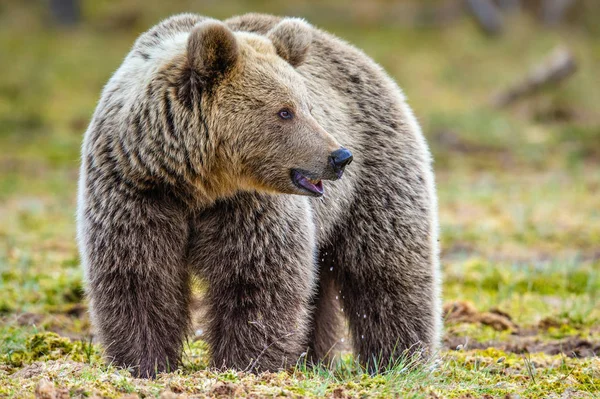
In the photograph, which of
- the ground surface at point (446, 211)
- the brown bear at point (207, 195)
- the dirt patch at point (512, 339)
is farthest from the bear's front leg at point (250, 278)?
the dirt patch at point (512, 339)

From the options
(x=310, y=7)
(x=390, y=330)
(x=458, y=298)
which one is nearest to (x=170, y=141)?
(x=390, y=330)

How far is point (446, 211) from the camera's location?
1299 centimetres

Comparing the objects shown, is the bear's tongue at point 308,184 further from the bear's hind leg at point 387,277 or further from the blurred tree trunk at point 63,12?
the blurred tree trunk at point 63,12

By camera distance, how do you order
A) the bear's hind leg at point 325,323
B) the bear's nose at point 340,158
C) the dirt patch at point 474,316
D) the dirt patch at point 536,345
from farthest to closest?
the dirt patch at point 474,316 → the dirt patch at point 536,345 → the bear's hind leg at point 325,323 → the bear's nose at point 340,158

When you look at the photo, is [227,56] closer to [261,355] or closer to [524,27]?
[261,355]

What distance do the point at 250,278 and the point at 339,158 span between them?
90 centimetres

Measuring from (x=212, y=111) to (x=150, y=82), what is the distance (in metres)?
0.42

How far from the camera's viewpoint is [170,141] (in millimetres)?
4875

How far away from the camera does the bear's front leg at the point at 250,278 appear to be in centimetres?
502

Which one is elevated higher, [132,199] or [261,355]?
[132,199]

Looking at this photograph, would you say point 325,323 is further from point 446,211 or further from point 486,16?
point 486,16

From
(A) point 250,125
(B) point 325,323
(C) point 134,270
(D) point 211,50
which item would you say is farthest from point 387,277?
(D) point 211,50

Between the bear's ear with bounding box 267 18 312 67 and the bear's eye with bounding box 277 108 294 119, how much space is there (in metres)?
0.47

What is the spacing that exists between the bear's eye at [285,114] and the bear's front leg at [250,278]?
519 mm
